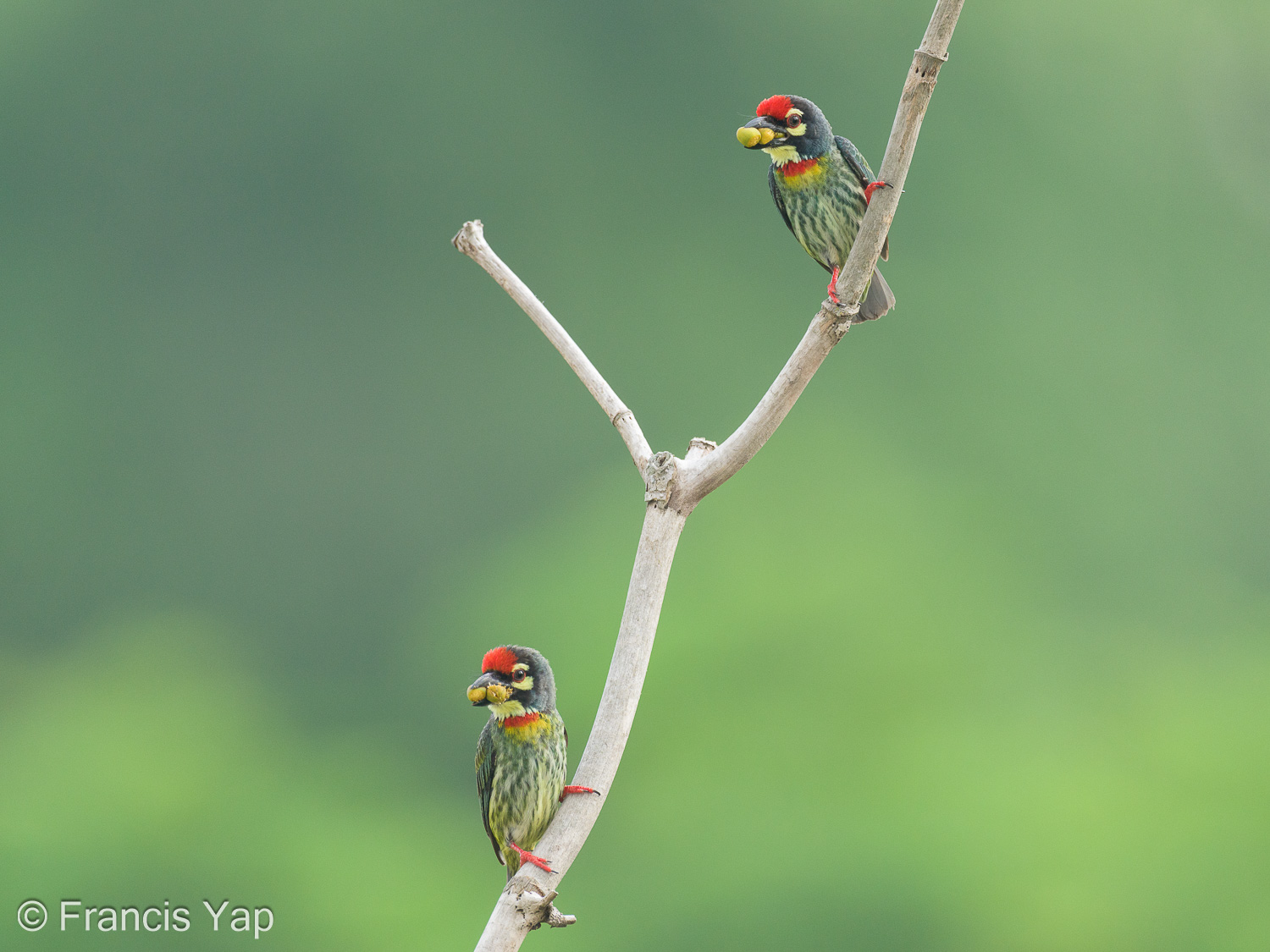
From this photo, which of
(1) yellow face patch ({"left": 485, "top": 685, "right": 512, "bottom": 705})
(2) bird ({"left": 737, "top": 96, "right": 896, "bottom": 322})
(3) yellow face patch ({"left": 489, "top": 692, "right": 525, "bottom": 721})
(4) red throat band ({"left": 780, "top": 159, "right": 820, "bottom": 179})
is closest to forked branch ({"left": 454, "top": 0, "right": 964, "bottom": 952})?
(1) yellow face patch ({"left": 485, "top": 685, "right": 512, "bottom": 705})

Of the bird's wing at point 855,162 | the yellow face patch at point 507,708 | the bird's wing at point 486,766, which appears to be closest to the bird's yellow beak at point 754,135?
the bird's wing at point 855,162

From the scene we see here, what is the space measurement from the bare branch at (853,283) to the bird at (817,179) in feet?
2.02

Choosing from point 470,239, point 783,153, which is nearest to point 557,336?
point 470,239

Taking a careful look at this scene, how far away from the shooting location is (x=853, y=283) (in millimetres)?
2127

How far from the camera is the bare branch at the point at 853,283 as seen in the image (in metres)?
1.97

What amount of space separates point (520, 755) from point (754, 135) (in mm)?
1320

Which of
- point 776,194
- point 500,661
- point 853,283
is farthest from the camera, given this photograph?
point 776,194

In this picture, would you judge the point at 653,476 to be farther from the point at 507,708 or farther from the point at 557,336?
the point at 507,708

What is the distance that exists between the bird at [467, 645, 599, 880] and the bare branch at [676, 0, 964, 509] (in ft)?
1.64

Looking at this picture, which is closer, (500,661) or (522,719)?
(500,661)

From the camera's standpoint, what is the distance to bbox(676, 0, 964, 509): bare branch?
1971mm

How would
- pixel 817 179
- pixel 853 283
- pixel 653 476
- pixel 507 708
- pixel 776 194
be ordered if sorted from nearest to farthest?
pixel 853 283, pixel 653 476, pixel 507 708, pixel 817 179, pixel 776 194

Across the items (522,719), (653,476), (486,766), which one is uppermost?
(653,476)

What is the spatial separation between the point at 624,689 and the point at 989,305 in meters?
8.97
